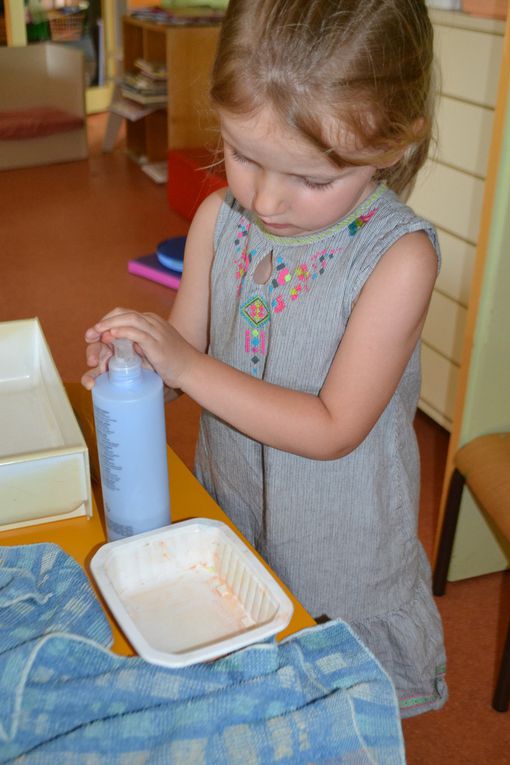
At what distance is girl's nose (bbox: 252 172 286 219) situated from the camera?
2.62ft

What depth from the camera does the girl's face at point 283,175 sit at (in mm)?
773

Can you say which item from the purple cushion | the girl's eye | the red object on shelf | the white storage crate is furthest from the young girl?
the purple cushion

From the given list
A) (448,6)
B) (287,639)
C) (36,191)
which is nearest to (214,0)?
(36,191)

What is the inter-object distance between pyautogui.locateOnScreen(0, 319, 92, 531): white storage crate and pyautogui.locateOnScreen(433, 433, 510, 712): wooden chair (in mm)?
798

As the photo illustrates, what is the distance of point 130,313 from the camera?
0.80m

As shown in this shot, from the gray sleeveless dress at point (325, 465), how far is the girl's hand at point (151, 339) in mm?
177

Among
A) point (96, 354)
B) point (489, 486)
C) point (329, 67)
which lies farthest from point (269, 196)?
point (489, 486)

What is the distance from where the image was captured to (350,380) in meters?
0.89

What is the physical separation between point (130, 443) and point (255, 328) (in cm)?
30

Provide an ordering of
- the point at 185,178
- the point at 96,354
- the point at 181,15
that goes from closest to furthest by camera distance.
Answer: the point at 96,354 → the point at 185,178 → the point at 181,15

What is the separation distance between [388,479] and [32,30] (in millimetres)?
5027

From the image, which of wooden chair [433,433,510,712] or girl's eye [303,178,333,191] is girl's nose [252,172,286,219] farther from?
wooden chair [433,433,510,712]

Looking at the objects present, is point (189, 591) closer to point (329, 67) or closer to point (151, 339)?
point (151, 339)

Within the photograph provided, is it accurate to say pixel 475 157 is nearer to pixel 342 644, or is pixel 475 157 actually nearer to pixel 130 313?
pixel 130 313
